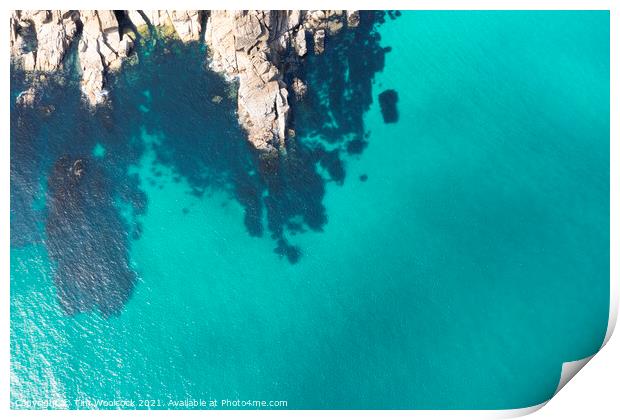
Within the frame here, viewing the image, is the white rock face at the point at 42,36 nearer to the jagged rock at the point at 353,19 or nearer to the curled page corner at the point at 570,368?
the jagged rock at the point at 353,19

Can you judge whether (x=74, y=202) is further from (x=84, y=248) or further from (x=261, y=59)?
(x=261, y=59)

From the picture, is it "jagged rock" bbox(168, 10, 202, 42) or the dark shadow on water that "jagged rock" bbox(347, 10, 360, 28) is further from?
"jagged rock" bbox(168, 10, 202, 42)

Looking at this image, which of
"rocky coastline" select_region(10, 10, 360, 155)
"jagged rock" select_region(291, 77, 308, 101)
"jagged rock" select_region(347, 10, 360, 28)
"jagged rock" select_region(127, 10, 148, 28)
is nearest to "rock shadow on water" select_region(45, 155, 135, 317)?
"rocky coastline" select_region(10, 10, 360, 155)

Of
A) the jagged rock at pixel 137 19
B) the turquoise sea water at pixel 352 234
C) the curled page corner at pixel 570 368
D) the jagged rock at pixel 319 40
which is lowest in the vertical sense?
the curled page corner at pixel 570 368

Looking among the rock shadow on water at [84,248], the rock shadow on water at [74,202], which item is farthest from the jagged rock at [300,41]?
the rock shadow on water at [84,248]

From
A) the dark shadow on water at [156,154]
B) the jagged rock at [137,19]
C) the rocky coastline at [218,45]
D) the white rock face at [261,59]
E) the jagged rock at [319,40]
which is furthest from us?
the jagged rock at [319,40]

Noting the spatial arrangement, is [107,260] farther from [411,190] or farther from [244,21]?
[411,190]
